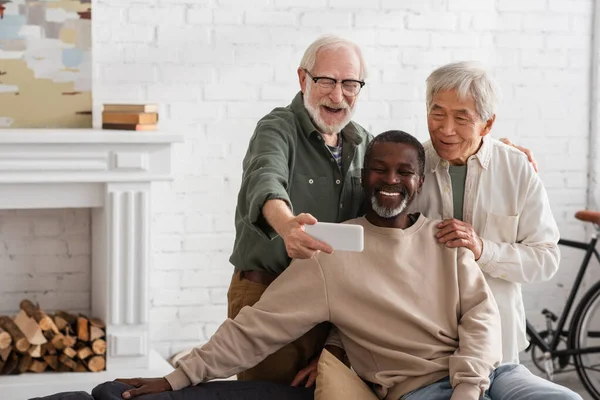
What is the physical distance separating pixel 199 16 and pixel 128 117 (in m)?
0.63

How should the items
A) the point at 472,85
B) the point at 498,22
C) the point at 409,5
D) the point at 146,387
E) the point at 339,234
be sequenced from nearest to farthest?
1. the point at 339,234
2. the point at 146,387
3. the point at 472,85
4. the point at 409,5
5. the point at 498,22

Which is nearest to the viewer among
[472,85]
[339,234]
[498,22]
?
[339,234]

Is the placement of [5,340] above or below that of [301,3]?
below

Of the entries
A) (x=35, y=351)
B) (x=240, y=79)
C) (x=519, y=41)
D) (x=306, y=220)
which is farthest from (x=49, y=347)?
(x=519, y=41)

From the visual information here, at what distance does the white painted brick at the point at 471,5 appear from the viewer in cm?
455

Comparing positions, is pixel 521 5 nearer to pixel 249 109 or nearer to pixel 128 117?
pixel 249 109

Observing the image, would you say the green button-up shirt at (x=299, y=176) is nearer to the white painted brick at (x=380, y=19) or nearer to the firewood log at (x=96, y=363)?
the firewood log at (x=96, y=363)

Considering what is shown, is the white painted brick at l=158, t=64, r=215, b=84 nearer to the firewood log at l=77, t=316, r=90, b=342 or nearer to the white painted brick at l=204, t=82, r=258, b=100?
the white painted brick at l=204, t=82, r=258, b=100

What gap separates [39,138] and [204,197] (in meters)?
0.88

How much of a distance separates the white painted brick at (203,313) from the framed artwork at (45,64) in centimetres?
95

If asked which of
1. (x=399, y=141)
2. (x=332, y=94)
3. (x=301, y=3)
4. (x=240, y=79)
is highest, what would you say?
(x=301, y=3)

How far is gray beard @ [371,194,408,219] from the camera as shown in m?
2.58

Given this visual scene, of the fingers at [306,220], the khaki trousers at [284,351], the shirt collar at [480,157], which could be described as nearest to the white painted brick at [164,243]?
the khaki trousers at [284,351]

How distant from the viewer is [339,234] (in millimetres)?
2191
